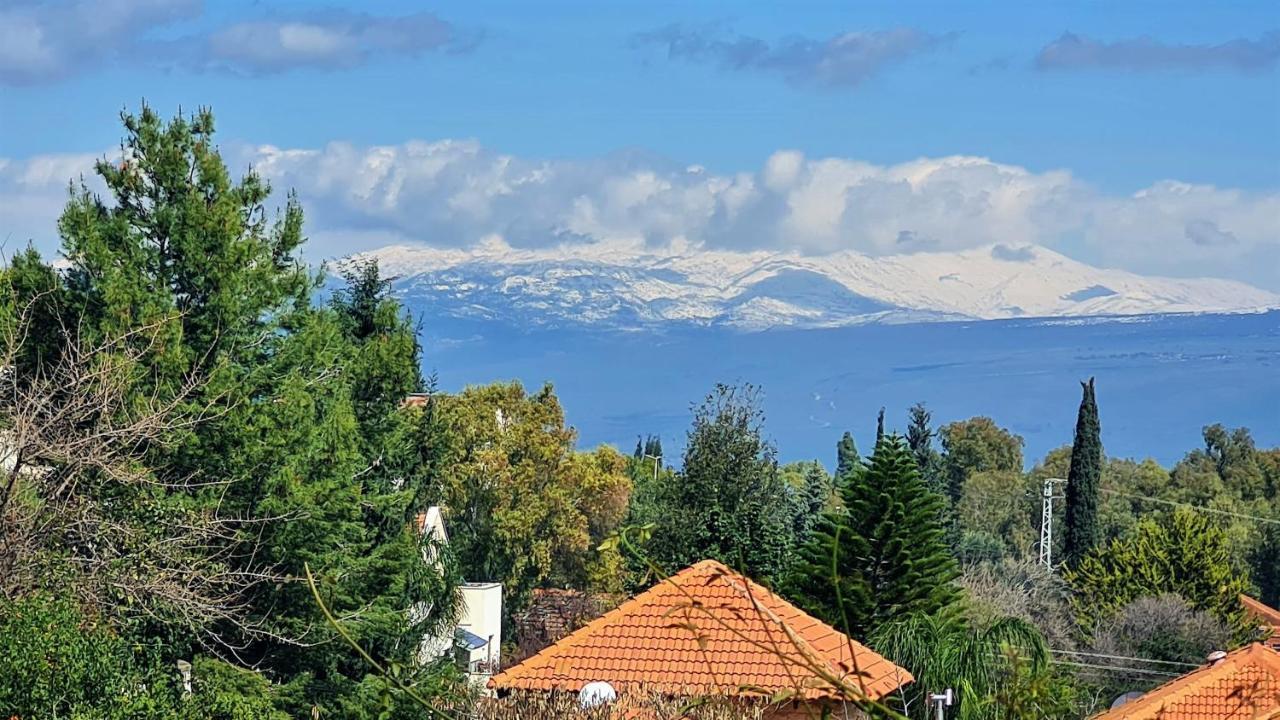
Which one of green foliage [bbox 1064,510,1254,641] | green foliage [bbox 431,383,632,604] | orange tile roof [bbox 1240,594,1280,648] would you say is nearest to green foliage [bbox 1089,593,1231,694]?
green foliage [bbox 1064,510,1254,641]

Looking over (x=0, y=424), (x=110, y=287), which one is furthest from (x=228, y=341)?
(x=0, y=424)

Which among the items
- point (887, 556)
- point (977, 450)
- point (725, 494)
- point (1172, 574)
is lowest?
point (1172, 574)

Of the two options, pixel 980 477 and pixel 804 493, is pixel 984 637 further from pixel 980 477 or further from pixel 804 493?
pixel 980 477

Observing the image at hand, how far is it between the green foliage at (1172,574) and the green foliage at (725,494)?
9431 millimetres

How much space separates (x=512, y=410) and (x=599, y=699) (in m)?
36.8

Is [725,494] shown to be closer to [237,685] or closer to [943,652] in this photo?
[943,652]

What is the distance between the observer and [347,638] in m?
2.51

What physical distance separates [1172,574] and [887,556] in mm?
15154

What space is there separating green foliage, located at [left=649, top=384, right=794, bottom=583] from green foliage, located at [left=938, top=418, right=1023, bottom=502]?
3957cm

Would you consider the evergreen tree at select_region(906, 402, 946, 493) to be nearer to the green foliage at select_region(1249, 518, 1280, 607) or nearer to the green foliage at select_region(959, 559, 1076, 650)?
the green foliage at select_region(959, 559, 1076, 650)

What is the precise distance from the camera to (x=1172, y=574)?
139 feet

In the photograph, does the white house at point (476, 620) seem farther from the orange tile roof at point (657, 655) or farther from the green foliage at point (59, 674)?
the green foliage at point (59, 674)

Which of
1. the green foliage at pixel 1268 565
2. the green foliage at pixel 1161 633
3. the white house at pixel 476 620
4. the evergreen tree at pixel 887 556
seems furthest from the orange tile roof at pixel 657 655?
the green foliage at pixel 1268 565

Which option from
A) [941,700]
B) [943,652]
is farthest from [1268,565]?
[941,700]
